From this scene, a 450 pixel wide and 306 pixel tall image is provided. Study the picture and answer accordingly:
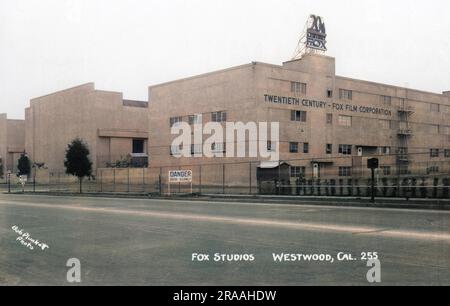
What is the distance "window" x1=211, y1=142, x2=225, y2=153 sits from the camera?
200 ft

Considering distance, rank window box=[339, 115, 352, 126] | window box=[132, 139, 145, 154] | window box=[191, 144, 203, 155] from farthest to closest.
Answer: window box=[132, 139, 145, 154]
window box=[339, 115, 352, 126]
window box=[191, 144, 203, 155]

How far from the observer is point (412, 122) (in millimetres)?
76688

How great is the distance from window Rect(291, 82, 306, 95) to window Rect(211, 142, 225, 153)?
10.7 m

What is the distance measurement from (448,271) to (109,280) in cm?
488

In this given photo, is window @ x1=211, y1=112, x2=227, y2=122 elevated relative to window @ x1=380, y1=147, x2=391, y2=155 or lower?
elevated

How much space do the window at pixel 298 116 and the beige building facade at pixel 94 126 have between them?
28594 millimetres

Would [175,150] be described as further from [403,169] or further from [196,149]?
[403,169]

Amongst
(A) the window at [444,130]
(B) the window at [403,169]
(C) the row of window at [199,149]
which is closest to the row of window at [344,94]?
(A) the window at [444,130]

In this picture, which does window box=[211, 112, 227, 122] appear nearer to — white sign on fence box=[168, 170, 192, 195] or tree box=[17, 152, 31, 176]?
white sign on fence box=[168, 170, 192, 195]

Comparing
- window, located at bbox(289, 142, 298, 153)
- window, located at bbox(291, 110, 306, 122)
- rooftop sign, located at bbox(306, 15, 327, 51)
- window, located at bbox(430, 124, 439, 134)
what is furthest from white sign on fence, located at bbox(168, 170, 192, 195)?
window, located at bbox(430, 124, 439, 134)

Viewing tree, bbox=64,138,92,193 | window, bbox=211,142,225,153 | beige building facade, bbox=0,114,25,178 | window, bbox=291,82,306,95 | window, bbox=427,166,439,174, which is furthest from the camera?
beige building facade, bbox=0,114,25,178

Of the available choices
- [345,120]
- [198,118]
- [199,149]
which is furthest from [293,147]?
[198,118]
